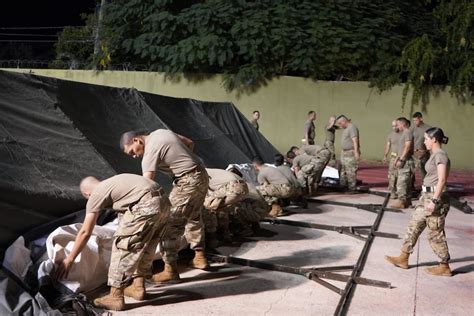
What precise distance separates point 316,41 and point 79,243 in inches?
515

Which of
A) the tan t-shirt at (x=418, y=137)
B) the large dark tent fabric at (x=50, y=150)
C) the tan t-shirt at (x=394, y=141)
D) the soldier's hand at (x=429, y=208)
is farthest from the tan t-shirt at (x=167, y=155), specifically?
the tan t-shirt at (x=418, y=137)

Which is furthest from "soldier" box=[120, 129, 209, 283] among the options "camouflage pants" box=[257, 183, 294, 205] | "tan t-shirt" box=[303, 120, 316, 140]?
"tan t-shirt" box=[303, 120, 316, 140]

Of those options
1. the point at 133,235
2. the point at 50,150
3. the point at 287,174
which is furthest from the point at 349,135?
the point at 133,235

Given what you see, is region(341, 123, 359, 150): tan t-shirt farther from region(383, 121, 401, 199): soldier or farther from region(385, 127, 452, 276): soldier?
region(385, 127, 452, 276): soldier

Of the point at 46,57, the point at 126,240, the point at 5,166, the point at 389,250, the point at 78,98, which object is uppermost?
A: the point at 46,57

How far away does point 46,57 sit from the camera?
87.8 ft

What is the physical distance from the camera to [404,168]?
8898 mm

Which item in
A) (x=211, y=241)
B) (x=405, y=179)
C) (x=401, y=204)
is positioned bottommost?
(x=401, y=204)

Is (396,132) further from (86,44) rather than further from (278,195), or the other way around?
(86,44)

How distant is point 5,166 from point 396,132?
23.3 feet

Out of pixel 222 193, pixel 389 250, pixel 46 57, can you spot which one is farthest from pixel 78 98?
pixel 46 57

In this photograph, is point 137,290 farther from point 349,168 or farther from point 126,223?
point 349,168

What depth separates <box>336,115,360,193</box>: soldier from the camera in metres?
9.65

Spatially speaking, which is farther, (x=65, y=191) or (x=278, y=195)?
(x=278, y=195)
